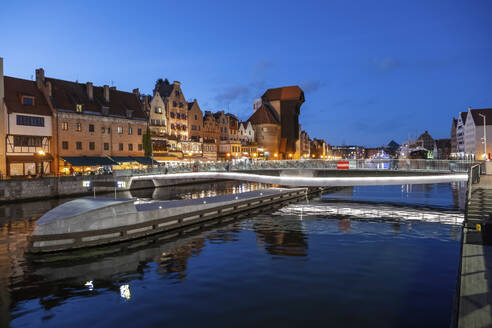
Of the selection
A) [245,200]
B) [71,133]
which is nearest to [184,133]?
[71,133]

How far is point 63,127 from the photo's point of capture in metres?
67.9

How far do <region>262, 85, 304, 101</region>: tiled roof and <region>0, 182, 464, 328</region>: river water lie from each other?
124 m

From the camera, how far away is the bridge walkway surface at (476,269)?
33.9 feet

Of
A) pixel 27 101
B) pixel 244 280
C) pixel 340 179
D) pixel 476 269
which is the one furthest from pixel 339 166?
pixel 27 101

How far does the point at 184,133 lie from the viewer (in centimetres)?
10106

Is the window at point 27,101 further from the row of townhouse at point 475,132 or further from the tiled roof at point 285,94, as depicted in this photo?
the row of townhouse at point 475,132

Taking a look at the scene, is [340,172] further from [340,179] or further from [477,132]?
[477,132]

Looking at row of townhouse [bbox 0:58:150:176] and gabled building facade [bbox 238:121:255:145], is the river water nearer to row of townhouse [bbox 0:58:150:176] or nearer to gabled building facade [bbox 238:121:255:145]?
row of townhouse [bbox 0:58:150:176]

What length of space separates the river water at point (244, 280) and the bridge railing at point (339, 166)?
Result: 1201cm

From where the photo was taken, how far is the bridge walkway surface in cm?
1034

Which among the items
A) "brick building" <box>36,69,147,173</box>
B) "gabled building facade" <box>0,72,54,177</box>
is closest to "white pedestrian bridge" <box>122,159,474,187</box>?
"brick building" <box>36,69,147,173</box>

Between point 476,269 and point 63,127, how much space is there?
71.2 meters

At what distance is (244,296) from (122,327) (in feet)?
20.0

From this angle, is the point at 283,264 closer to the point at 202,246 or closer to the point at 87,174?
the point at 202,246
